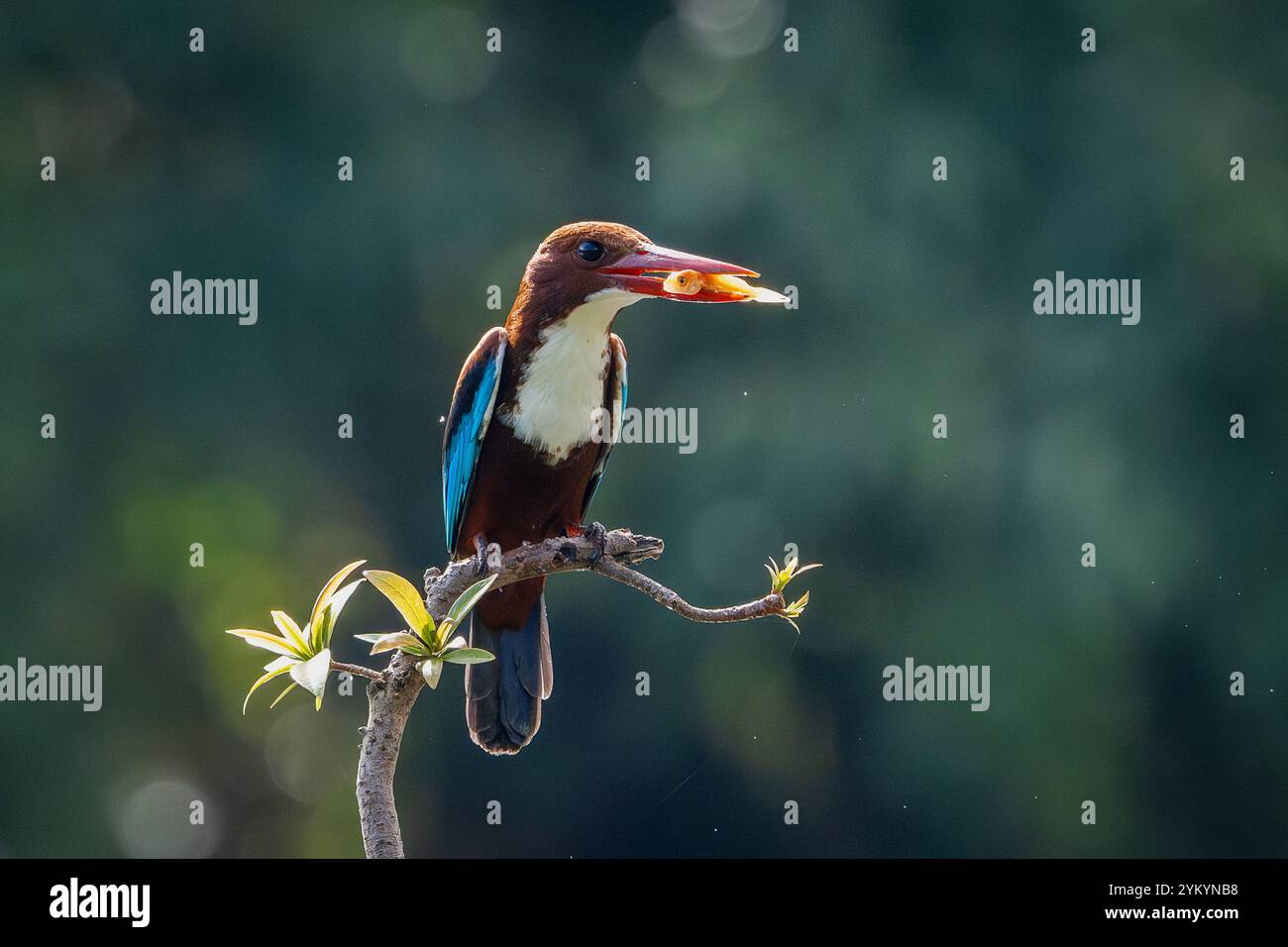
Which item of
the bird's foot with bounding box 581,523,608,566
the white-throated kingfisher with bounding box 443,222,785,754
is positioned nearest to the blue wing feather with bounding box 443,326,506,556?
the white-throated kingfisher with bounding box 443,222,785,754

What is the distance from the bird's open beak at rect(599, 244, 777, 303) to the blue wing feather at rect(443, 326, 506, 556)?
0.95ft

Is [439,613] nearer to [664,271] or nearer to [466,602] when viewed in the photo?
[466,602]

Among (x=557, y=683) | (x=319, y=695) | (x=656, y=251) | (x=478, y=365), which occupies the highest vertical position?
(x=656, y=251)

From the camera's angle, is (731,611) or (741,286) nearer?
(731,611)

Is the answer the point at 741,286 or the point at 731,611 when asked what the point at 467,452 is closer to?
the point at 741,286

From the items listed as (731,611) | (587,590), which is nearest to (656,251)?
(731,611)

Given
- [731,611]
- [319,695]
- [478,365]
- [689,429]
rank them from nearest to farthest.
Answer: [319,695], [731,611], [478,365], [689,429]

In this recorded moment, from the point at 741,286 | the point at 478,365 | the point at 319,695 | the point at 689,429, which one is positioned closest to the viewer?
the point at 319,695

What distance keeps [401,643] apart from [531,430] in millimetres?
941

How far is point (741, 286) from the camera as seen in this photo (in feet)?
6.86

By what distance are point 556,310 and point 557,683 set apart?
2977mm

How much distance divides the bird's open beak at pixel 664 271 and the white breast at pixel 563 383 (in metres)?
0.09

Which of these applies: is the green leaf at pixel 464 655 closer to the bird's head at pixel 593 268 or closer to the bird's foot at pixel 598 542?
the bird's foot at pixel 598 542

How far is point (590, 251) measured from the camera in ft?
8.09
